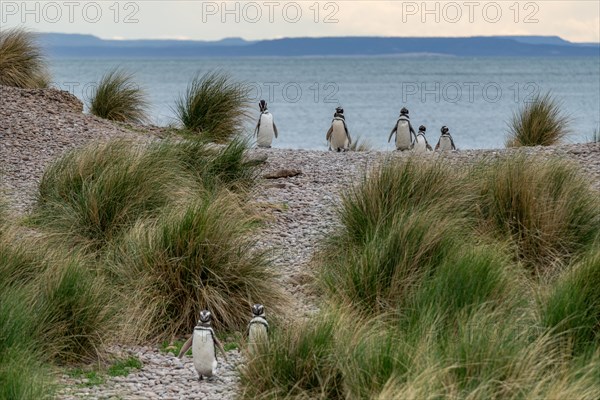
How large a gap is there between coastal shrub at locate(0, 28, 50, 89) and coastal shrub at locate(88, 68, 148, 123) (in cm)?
96

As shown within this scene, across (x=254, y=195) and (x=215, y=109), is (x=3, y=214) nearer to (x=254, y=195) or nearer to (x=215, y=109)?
(x=254, y=195)

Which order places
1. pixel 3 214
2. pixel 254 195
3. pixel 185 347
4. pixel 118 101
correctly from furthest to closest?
pixel 118 101, pixel 254 195, pixel 3 214, pixel 185 347

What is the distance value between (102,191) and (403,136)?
5830 mm

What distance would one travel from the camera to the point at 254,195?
9.80 metres

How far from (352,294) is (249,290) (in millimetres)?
671

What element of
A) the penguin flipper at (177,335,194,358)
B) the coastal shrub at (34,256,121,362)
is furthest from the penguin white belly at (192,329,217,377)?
the coastal shrub at (34,256,121,362)

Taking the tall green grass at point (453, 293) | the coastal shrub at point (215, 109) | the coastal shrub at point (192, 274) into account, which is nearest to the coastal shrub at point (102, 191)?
the coastal shrub at point (192, 274)

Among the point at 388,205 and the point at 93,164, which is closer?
the point at 388,205

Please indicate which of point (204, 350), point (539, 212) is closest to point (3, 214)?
point (204, 350)

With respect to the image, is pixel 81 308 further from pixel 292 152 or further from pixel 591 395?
pixel 292 152

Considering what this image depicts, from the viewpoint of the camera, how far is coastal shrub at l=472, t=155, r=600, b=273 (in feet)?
25.9

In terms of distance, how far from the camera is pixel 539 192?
8.20m

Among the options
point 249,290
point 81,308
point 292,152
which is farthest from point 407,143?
point 81,308

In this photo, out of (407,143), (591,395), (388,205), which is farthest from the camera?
Result: (407,143)
